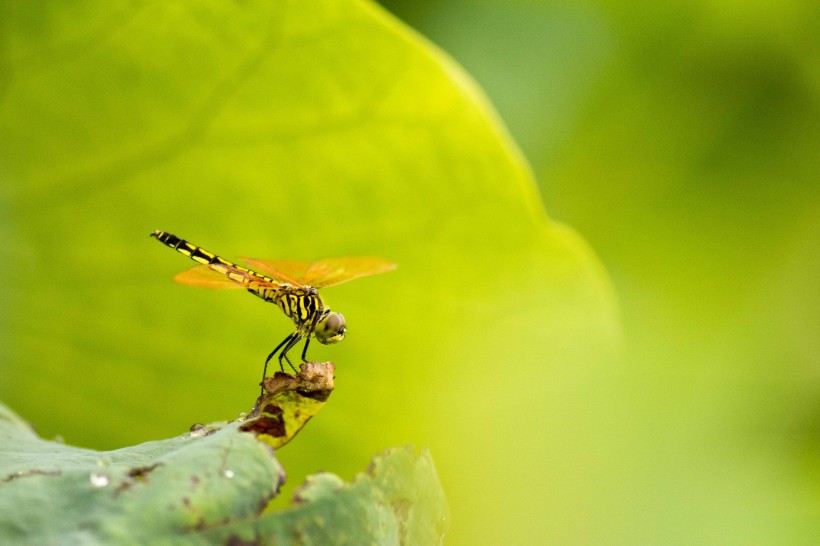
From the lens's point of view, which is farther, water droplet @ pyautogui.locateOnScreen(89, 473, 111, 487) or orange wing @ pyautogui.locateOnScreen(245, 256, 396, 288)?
orange wing @ pyautogui.locateOnScreen(245, 256, 396, 288)

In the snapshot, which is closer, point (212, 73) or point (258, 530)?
point (258, 530)

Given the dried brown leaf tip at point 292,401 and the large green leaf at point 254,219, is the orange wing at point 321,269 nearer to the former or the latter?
the large green leaf at point 254,219

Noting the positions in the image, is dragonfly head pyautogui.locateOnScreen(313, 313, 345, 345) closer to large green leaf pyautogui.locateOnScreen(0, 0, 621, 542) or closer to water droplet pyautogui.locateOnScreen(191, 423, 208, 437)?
large green leaf pyautogui.locateOnScreen(0, 0, 621, 542)

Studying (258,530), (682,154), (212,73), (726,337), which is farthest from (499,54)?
(258,530)

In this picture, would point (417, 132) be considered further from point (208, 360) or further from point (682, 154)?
point (682, 154)

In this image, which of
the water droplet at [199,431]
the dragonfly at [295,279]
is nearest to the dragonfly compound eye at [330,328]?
the dragonfly at [295,279]

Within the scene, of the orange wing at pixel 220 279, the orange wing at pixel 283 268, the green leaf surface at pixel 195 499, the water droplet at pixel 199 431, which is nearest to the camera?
the green leaf surface at pixel 195 499

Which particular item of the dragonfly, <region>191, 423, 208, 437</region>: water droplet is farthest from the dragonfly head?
<region>191, 423, 208, 437</region>: water droplet

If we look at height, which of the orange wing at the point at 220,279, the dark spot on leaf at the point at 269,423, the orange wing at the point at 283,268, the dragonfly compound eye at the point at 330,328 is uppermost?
the orange wing at the point at 283,268
